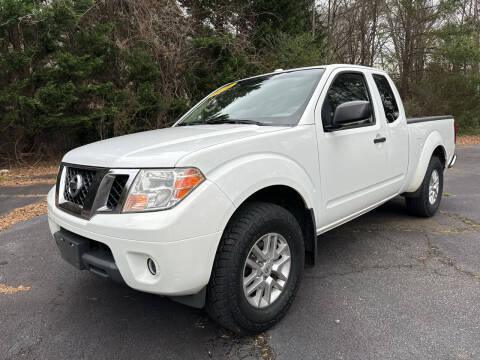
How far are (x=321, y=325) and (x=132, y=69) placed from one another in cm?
805

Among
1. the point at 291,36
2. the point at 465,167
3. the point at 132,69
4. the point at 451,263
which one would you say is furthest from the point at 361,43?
the point at 451,263

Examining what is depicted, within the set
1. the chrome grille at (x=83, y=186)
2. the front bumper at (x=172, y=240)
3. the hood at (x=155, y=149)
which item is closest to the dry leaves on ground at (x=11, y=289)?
the chrome grille at (x=83, y=186)

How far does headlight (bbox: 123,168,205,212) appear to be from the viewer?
5.70 feet

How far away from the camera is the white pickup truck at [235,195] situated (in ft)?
5.70

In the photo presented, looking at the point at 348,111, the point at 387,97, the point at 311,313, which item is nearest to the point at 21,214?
the point at 311,313

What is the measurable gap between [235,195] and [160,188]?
40 centimetres

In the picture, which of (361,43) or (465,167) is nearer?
(465,167)

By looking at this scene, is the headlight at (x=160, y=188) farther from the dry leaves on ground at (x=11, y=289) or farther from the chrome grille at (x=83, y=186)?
the dry leaves on ground at (x=11, y=289)

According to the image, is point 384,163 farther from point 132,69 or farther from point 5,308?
point 132,69

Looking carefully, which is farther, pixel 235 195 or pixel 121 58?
pixel 121 58

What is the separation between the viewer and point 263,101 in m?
2.89

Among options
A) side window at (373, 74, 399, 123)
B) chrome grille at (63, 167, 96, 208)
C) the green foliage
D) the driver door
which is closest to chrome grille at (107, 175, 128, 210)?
chrome grille at (63, 167, 96, 208)

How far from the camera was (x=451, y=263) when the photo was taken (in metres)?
3.01

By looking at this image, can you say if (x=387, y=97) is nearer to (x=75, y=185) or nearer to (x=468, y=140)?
(x=75, y=185)
